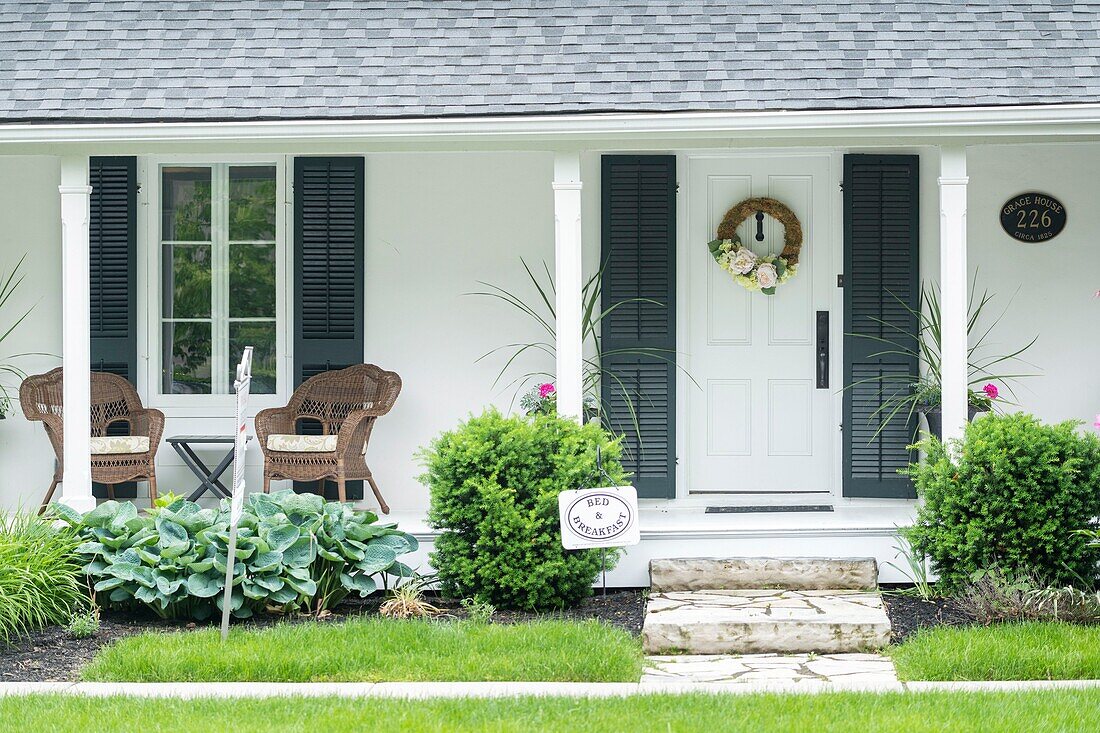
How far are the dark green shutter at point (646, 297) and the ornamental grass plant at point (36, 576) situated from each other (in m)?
3.16

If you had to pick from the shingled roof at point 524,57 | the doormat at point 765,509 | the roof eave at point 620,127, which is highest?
the shingled roof at point 524,57

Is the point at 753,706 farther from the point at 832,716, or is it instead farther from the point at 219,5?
the point at 219,5

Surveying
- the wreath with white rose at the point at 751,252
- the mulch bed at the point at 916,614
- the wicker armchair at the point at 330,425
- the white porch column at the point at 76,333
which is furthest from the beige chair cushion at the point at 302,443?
the mulch bed at the point at 916,614

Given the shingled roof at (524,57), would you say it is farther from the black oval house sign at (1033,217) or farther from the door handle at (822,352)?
the door handle at (822,352)

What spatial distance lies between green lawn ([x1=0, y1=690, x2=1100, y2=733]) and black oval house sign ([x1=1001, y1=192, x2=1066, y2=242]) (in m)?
Answer: 3.74

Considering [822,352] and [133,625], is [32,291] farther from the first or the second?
[822,352]

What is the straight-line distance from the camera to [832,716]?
436 cm

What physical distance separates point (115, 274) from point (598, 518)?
3.65 meters

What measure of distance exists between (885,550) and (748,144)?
2.22m

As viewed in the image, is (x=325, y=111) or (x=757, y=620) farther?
(x=325, y=111)

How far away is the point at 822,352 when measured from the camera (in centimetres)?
780

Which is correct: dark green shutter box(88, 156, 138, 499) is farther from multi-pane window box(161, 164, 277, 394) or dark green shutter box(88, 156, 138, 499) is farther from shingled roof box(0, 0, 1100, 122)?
shingled roof box(0, 0, 1100, 122)

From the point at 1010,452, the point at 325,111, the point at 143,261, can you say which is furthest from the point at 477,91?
the point at 1010,452

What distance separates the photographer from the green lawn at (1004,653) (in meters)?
5.01
